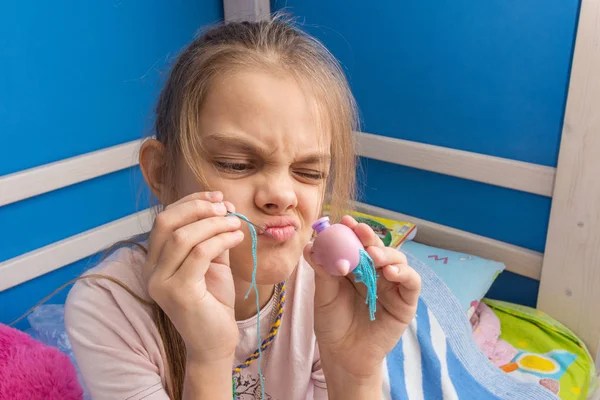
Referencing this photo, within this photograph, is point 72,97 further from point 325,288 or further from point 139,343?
point 325,288

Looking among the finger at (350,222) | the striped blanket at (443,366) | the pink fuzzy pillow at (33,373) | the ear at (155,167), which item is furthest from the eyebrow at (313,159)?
the pink fuzzy pillow at (33,373)

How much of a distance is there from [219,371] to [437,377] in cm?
62

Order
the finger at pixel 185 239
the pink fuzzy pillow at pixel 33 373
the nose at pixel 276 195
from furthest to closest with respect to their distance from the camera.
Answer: the pink fuzzy pillow at pixel 33 373, the nose at pixel 276 195, the finger at pixel 185 239

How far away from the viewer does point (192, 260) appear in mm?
633

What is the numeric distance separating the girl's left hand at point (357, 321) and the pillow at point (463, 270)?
2.10 ft

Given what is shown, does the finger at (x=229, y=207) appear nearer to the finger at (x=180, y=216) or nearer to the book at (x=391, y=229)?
the finger at (x=180, y=216)

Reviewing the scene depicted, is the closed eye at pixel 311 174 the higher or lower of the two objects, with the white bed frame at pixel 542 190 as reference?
higher

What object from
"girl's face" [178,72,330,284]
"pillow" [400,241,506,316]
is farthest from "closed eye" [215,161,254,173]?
"pillow" [400,241,506,316]

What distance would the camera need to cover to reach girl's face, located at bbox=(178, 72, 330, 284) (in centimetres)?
74

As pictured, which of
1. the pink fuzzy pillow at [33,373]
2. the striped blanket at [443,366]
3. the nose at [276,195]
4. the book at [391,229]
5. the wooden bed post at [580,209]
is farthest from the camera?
the book at [391,229]

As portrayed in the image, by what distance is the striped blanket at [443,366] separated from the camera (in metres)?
1.16

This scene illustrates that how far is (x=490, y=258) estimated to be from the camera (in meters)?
1.59

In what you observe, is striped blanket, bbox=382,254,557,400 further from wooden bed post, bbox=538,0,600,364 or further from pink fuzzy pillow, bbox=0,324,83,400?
pink fuzzy pillow, bbox=0,324,83,400

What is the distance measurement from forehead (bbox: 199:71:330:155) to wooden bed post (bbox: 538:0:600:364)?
32.0 inches
